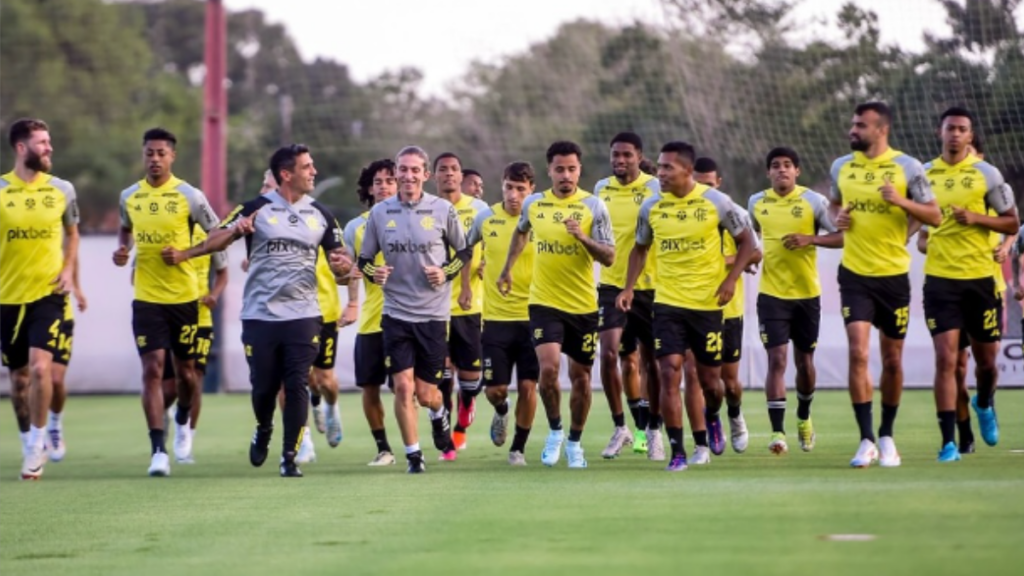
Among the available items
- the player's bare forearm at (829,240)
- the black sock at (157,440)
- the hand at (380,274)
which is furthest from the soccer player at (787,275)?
the black sock at (157,440)

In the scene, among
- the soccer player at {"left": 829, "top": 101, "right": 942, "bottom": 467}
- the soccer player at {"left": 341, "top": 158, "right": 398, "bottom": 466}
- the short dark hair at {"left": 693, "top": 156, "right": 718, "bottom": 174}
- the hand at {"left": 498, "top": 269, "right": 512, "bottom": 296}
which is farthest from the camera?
the short dark hair at {"left": 693, "top": 156, "right": 718, "bottom": 174}

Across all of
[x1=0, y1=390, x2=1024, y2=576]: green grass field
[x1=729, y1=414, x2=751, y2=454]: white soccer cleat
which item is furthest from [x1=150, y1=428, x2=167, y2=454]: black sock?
[x1=729, y1=414, x2=751, y2=454]: white soccer cleat

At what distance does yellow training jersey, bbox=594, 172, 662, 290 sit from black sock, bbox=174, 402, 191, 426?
370 centimetres

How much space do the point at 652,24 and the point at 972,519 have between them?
22.0 meters

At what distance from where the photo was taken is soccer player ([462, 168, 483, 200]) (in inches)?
717

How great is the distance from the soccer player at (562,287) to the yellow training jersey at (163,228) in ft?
8.51

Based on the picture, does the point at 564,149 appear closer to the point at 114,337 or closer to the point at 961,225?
the point at 961,225

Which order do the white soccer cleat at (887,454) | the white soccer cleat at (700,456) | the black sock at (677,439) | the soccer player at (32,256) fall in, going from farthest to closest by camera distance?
1. the soccer player at (32,256)
2. the white soccer cleat at (700,456)
3. the black sock at (677,439)
4. the white soccer cleat at (887,454)

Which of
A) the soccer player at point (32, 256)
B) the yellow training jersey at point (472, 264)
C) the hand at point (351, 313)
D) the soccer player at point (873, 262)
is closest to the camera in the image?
the soccer player at point (873, 262)

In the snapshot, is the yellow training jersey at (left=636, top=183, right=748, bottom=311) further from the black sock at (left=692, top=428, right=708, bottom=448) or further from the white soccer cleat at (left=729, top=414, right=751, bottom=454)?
the white soccer cleat at (left=729, top=414, right=751, bottom=454)

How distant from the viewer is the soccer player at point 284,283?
14.5 m

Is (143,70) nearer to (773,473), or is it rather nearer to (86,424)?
(86,424)

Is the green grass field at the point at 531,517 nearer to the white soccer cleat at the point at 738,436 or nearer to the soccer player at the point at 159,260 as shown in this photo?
the white soccer cleat at the point at 738,436

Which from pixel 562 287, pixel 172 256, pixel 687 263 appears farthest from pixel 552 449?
pixel 172 256
